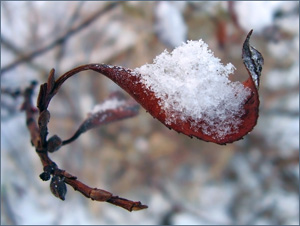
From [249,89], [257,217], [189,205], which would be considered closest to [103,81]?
[189,205]

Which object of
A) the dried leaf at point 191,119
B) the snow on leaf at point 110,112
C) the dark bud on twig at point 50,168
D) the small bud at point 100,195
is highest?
the snow on leaf at point 110,112

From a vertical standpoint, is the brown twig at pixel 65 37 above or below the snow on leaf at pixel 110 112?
above

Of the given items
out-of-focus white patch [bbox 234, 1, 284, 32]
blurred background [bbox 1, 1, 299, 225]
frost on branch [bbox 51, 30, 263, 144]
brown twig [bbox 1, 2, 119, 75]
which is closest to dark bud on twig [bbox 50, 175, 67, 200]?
frost on branch [bbox 51, 30, 263, 144]

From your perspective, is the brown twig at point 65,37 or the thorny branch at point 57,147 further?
the brown twig at point 65,37

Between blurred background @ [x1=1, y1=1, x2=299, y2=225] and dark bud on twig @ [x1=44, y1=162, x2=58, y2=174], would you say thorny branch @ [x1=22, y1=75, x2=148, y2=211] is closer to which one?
dark bud on twig @ [x1=44, y1=162, x2=58, y2=174]

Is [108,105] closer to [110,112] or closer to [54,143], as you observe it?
[110,112]

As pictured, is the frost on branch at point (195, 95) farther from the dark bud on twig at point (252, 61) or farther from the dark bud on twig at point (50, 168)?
the dark bud on twig at point (50, 168)

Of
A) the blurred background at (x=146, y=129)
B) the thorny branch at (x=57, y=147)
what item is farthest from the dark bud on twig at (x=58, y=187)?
the blurred background at (x=146, y=129)
